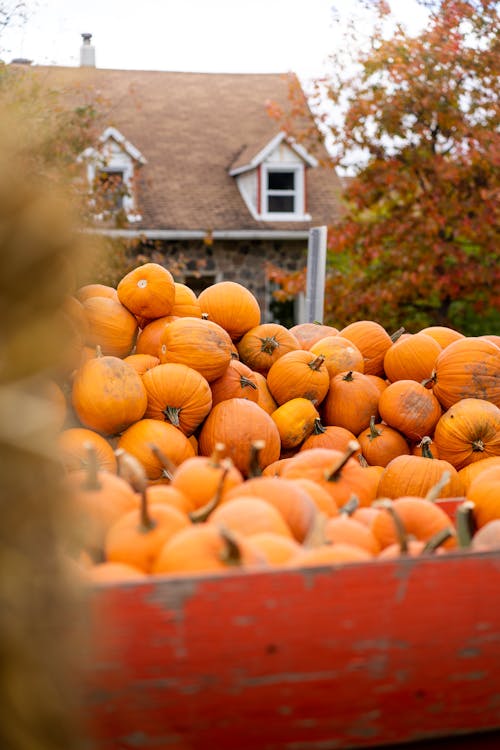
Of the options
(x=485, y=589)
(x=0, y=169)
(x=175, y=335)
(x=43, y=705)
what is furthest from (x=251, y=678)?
(x=175, y=335)

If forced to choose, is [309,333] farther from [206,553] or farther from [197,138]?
[197,138]

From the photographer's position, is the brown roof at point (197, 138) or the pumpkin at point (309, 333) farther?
the brown roof at point (197, 138)

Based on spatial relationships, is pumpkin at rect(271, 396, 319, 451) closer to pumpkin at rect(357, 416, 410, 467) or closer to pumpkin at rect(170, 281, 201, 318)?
pumpkin at rect(357, 416, 410, 467)

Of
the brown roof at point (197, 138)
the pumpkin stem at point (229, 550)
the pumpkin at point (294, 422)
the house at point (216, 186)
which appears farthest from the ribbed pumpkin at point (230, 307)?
the brown roof at point (197, 138)

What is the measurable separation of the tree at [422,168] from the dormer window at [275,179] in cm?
552

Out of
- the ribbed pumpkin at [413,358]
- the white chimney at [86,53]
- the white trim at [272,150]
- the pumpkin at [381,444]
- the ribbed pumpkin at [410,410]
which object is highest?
the white chimney at [86,53]

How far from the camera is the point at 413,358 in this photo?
12.2ft

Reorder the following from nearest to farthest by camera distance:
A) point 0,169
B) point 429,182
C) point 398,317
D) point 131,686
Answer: point 0,169 → point 131,686 → point 429,182 → point 398,317

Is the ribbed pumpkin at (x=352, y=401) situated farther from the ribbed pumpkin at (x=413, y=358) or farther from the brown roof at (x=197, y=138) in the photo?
the brown roof at (x=197, y=138)

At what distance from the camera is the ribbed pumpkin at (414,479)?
9.67 feet

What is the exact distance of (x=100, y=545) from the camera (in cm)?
178

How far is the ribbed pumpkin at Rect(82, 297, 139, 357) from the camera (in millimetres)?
3352

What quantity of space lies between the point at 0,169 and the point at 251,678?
0.87 metres

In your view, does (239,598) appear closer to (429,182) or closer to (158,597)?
(158,597)
